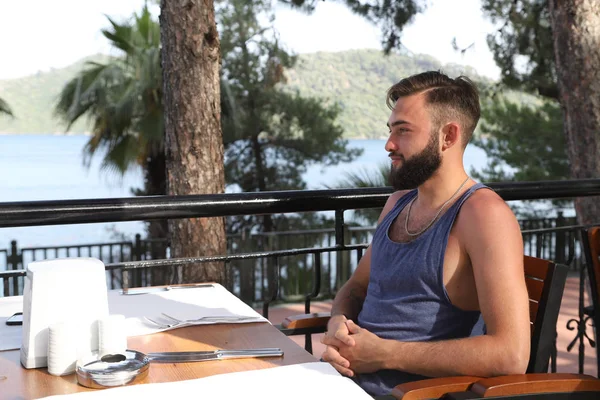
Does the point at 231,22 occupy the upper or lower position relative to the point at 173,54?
upper

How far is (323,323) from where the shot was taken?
1.99m

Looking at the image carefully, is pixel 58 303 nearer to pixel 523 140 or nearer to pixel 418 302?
pixel 418 302

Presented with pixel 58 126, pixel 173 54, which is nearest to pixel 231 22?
pixel 58 126

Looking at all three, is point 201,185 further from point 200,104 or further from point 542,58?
point 542,58

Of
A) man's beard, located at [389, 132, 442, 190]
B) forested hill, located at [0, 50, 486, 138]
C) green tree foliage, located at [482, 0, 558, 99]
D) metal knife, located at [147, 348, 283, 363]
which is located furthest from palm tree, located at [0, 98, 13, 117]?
forested hill, located at [0, 50, 486, 138]

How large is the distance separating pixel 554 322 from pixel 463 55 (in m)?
10.8

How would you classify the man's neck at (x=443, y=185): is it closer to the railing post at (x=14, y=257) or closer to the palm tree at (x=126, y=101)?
the railing post at (x=14, y=257)

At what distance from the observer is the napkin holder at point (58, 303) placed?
134 cm

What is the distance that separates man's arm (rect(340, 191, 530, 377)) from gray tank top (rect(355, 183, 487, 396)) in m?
0.08

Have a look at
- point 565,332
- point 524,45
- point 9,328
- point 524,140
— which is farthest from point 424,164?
point 524,140

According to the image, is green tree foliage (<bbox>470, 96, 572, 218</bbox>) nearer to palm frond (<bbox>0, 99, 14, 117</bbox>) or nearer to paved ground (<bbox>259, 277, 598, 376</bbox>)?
paved ground (<bbox>259, 277, 598, 376</bbox>)

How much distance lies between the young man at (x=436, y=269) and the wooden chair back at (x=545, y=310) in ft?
0.49

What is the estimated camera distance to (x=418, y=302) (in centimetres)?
171

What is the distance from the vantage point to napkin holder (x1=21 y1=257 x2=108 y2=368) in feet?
4.38
